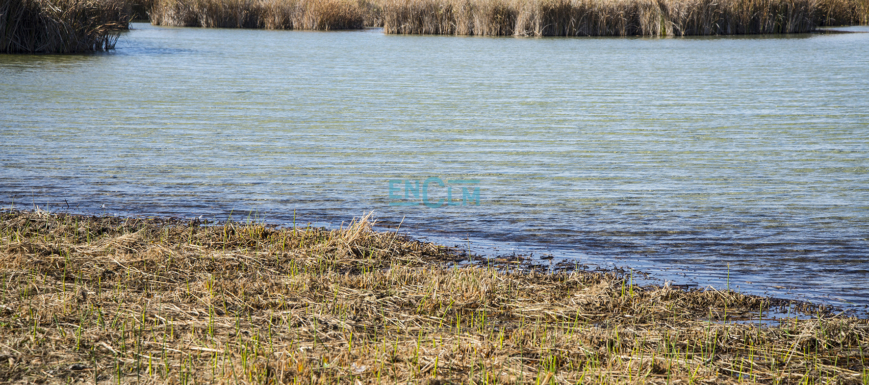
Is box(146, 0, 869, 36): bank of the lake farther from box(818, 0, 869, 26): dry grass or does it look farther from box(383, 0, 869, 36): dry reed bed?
box(818, 0, 869, 26): dry grass

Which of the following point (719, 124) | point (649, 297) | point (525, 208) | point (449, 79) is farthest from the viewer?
point (449, 79)

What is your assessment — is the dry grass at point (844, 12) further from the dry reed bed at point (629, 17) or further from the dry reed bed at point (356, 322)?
the dry reed bed at point (356, 322)

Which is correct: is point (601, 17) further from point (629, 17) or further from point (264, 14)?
point (264, 14)

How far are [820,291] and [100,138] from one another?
792 centimetres

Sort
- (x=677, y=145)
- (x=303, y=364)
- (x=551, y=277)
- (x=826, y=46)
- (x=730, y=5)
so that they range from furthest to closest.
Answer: (x=730, y=5)
(x=826, y=46)
(x=677, y=145)
(x=551, y=277)
(x=303, y=364)

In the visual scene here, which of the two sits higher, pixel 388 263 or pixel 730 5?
pixel 730 5

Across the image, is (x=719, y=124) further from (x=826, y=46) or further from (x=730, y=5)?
(x=730, y=5)

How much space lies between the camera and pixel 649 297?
13.9 feet

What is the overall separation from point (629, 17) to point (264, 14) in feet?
51.1

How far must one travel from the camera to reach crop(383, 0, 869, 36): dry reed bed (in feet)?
91.6

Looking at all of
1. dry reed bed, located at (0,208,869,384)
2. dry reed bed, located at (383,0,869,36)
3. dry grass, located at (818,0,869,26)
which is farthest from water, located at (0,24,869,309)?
dry grass, located at (818,0,869,26)

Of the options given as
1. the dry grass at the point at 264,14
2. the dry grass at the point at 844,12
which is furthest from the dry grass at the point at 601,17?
the dry grass at the point at 264,14

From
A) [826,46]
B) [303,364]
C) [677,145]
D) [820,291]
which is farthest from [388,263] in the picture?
[826,46]

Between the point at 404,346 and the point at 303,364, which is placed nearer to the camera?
the point at 303,364
